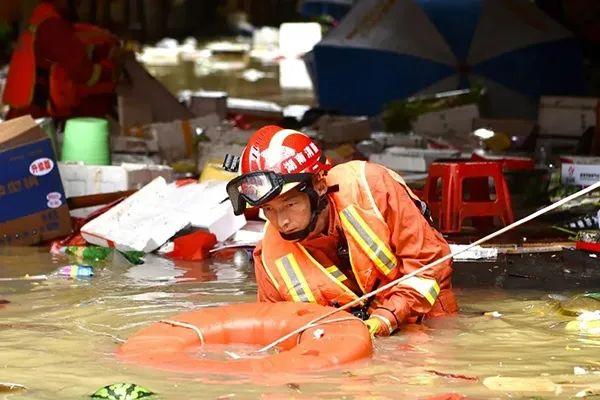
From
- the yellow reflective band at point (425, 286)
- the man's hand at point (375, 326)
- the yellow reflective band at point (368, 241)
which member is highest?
the yellow reflective band at point (368, 241)

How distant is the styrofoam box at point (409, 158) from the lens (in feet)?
37.9

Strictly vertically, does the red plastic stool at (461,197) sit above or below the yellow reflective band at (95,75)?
below

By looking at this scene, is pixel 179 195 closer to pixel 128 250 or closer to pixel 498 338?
pixel 128 250

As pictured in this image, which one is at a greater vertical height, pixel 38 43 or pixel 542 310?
pixel 38 43

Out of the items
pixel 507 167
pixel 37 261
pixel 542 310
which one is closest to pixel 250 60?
pixel 507 167

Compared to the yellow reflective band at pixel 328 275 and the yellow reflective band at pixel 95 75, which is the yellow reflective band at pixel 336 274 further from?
the yellow reflective band at pixel 95 75

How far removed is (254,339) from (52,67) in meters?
6.54

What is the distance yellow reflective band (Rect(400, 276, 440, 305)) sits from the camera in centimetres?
617

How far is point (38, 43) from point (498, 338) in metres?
6.73

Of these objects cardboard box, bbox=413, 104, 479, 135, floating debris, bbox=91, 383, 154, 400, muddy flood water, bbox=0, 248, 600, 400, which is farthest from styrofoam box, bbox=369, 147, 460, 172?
floating debris, bbox=91, 383, 154, 400

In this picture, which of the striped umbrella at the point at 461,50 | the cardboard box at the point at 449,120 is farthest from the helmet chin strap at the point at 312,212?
the striped umbrella at the point at 461,50

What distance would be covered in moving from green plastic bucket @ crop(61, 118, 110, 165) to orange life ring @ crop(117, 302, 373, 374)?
15.8 feet

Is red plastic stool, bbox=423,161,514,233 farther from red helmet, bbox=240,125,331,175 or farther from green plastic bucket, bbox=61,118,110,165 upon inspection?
red helmet, bbox=240,125,331,175

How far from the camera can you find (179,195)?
968 centimetres
